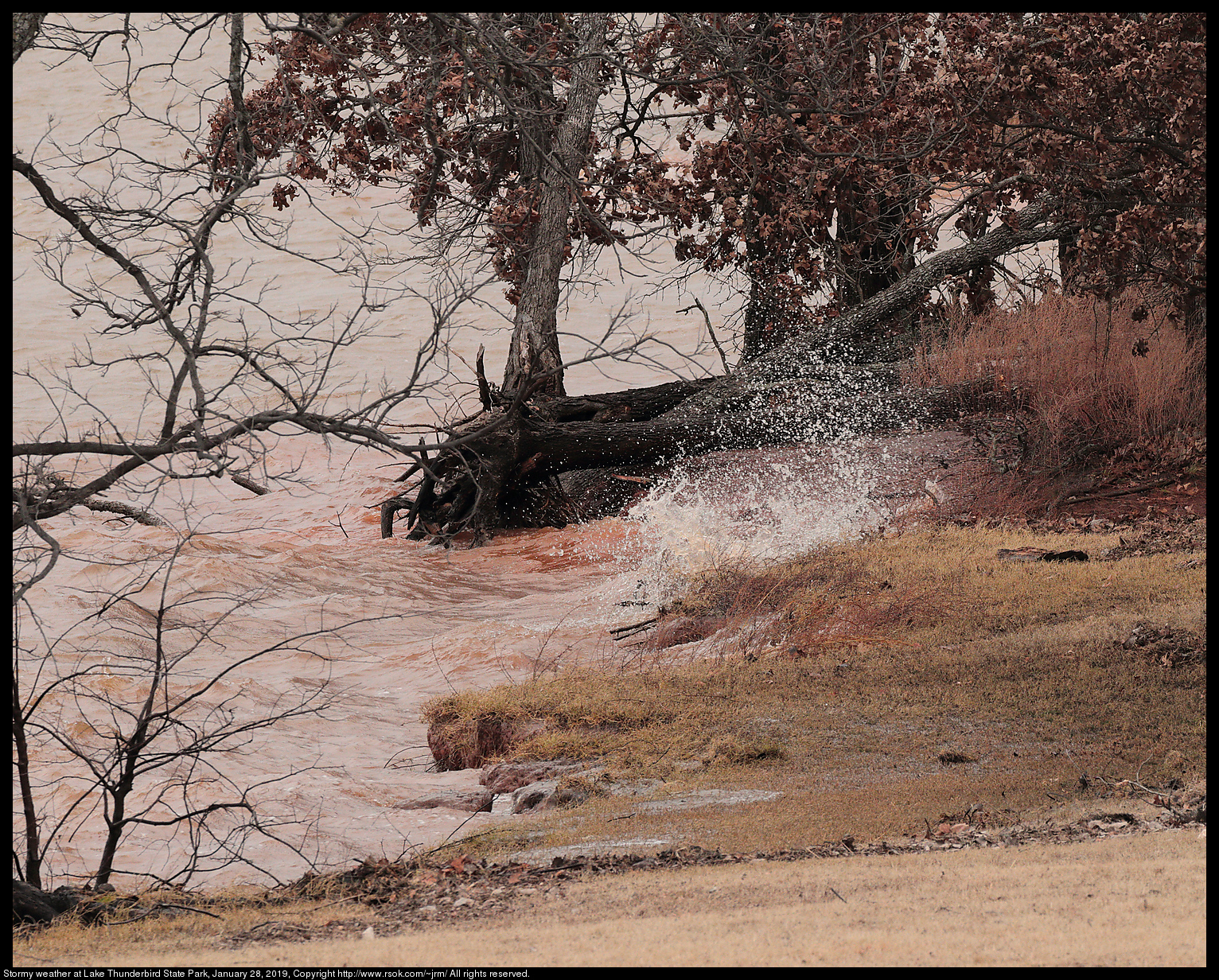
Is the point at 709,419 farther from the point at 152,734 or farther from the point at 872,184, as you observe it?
the point at 152,734

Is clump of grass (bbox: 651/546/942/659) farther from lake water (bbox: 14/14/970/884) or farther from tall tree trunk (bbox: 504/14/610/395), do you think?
tall tree trunk (bbox: 504/14/610/395)

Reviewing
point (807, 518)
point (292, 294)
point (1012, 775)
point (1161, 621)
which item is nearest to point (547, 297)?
point (807, 518)

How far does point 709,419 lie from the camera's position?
48.3ft

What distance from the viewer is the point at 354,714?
8.14 metres

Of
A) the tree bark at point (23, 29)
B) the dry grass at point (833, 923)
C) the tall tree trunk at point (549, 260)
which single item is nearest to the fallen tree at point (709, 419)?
the tall tree trunk at point (549, 260)

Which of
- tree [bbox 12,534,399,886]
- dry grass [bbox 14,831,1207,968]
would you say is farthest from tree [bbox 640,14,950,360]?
dry grass [bbox 14,831,1207,968]

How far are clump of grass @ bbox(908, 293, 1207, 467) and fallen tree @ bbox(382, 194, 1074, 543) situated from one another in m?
0.73

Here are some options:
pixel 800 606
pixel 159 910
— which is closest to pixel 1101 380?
pixel 800 606

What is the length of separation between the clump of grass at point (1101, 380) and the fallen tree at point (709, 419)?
73cm

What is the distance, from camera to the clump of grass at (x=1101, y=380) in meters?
12.1

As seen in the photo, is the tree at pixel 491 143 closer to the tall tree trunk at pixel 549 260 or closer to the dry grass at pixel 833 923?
the tall tree trunk at pixel 549 260

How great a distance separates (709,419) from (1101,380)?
170 inches

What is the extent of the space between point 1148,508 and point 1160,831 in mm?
6957

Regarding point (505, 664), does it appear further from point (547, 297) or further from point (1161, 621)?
point (547, 297)
